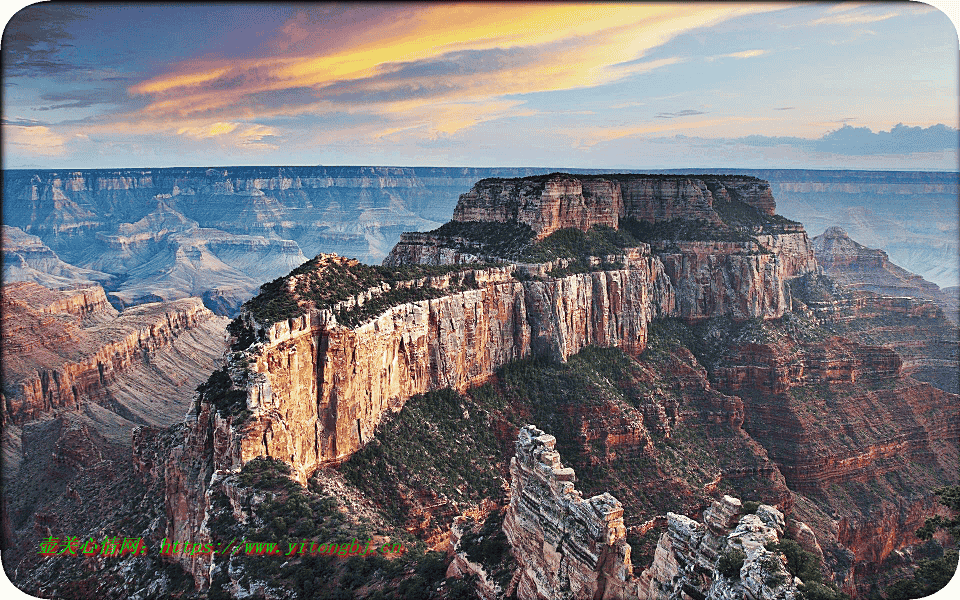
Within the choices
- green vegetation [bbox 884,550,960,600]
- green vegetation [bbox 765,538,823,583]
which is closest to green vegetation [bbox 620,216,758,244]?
green vegetation [bbox 884,550,960,600]

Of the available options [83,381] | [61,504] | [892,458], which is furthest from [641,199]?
[83,381]

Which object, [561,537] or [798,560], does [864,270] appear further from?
[561,537]

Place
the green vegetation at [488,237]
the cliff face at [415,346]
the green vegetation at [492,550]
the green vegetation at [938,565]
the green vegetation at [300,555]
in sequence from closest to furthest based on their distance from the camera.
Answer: the green vegetation at [938,565]
the green vegetation at [492,550]
the green vegetation at [300,555]
the cliff face at [415,346]
the green vegetation at [488,237]

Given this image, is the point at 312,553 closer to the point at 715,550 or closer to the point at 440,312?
the point at 715,550

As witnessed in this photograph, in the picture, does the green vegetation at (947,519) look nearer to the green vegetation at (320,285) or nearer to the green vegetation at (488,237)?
the green vegetation at (320,285)

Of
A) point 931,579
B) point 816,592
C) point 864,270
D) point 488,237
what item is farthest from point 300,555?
point 864,270

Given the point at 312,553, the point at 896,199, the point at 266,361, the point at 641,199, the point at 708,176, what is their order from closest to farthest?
the point at 312,553
the point at 266,361
the point at 641,199
the point at 708,176
the point at 896,199

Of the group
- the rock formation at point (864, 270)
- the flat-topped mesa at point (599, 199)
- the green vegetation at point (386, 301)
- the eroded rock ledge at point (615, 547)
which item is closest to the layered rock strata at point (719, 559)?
the eroded rock ledge at point (615, 547)
